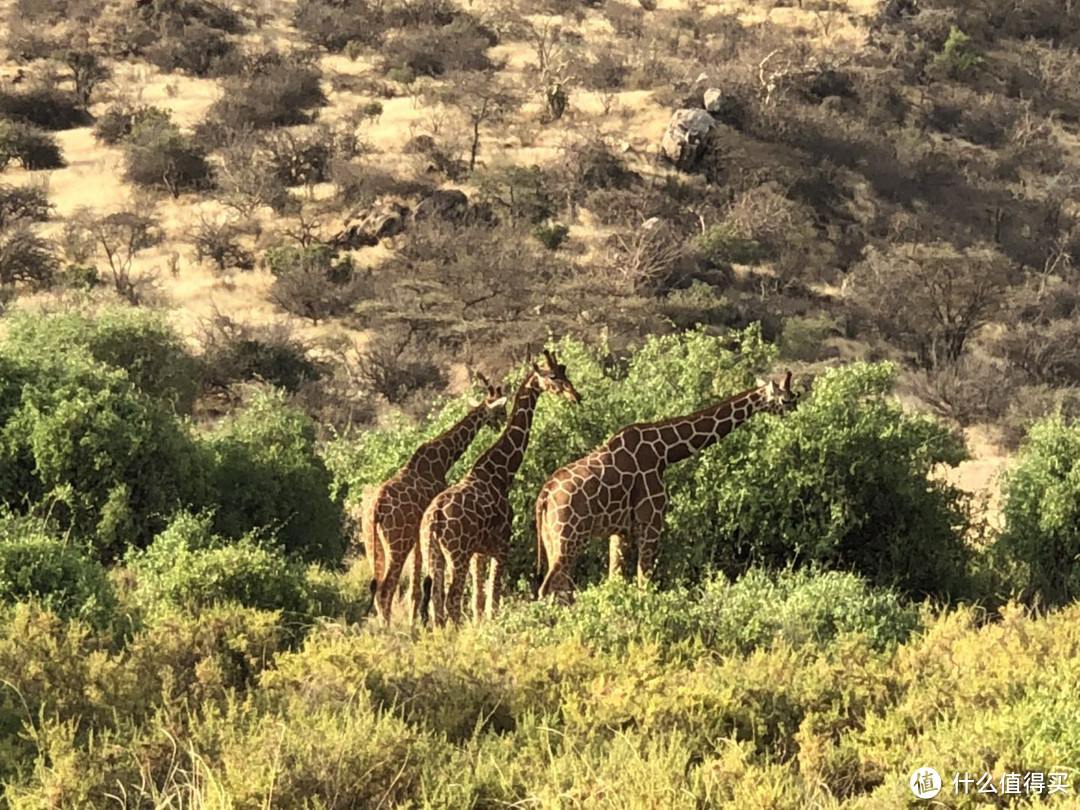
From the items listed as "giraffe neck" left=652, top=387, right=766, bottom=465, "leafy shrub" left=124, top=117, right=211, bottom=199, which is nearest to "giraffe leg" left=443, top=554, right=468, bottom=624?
"giraffe neck" left=652, top=387, right=766, bottom=465

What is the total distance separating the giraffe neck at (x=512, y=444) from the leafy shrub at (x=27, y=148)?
31184mm

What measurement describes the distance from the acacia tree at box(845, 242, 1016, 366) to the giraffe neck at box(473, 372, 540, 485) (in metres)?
23.3

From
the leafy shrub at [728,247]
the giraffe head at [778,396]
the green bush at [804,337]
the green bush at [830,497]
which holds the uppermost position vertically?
the giraffe head at [778,396]

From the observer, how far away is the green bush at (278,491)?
11180mm

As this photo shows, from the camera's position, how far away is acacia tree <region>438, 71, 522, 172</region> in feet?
125

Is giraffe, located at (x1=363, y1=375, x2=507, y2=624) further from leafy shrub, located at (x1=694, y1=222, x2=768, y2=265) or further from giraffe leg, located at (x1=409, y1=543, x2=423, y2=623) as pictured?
leafy shrub, located at (x1=694, y1=222, x2=768, y2=265)

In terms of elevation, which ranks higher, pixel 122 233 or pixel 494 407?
pixel 494 407

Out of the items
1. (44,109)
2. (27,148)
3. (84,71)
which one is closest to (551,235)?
(27,148)

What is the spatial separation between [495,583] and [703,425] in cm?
196

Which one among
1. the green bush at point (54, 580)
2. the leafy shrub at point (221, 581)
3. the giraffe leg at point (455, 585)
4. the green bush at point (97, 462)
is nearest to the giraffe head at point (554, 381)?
→ the giraffe leg at point (455, 585)

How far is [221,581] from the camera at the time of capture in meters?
7.60

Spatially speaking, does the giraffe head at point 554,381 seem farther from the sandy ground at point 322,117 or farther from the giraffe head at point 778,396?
the sandy ground at point 322,117

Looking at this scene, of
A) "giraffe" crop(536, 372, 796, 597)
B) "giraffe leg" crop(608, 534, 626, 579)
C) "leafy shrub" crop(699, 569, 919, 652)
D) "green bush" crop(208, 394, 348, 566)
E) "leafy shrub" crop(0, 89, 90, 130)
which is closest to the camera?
"leafy shrub" crop(699, 569, 919, 652)

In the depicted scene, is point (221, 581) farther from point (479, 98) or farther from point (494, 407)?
point (479, 98)
